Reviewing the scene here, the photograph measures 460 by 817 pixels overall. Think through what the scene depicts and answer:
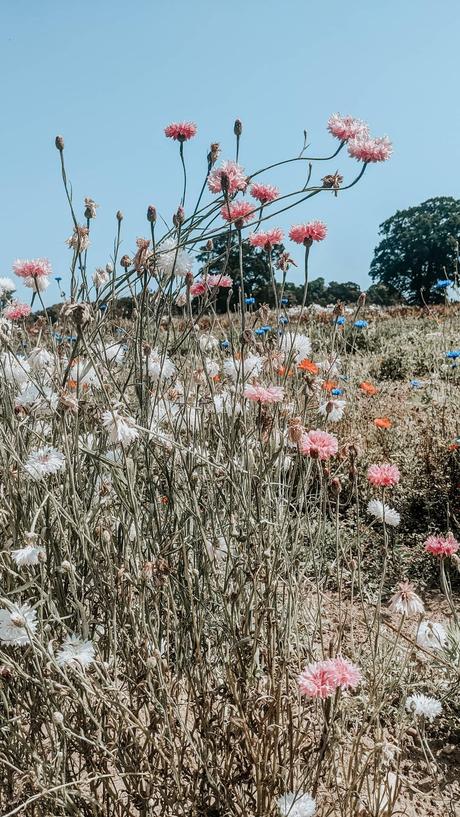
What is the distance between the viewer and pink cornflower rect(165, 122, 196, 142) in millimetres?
2004

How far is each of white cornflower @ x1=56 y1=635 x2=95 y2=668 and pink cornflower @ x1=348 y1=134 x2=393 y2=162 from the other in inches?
50.8

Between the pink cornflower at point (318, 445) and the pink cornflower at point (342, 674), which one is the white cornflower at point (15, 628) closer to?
the pink cornflower at point (342, 674)

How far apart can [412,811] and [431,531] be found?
5.55 ft

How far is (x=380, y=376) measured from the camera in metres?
6.00

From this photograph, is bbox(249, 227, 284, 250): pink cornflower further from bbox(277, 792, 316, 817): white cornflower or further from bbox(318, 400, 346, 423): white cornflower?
bbox(277, 792, 316, 817): white cornflower

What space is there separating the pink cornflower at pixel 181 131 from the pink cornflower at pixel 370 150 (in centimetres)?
49

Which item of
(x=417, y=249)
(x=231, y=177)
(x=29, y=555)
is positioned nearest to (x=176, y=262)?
(x=231, y=177)

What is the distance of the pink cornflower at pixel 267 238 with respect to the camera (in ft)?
6.37

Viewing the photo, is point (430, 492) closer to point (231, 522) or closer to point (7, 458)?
point (231, 522)

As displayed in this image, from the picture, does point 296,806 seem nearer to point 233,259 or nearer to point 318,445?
point 318,445

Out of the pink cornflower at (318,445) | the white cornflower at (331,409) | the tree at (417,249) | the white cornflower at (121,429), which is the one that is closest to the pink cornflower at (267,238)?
the white cornflower at (331,409)

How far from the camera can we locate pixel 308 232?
6.15 ft

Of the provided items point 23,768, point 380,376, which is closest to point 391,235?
point 380,376

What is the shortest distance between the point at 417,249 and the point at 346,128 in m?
33.6
